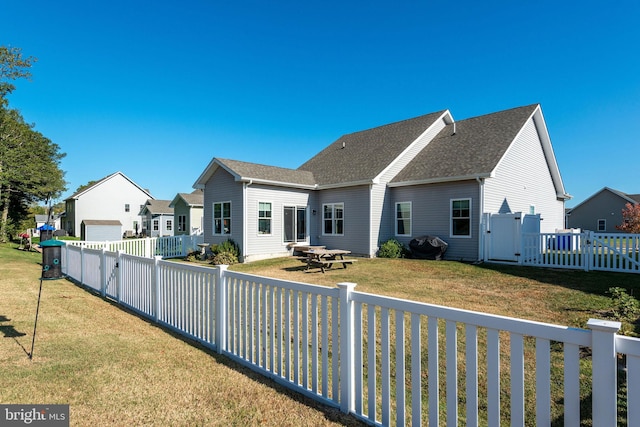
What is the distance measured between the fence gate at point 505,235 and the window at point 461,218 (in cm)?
86

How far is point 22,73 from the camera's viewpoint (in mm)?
22188

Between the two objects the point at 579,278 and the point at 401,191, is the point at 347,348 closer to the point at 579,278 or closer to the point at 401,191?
the point at 579,278

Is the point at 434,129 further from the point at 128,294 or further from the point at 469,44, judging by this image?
the point at 128,294

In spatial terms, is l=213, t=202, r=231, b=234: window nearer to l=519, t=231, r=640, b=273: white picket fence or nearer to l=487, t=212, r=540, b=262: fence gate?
l=487, t=212, r=540, b=262: fence gate

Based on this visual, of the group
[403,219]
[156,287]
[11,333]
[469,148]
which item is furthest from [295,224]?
[11,333]

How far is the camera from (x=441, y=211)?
14273 mm

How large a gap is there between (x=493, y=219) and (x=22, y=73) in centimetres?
3036

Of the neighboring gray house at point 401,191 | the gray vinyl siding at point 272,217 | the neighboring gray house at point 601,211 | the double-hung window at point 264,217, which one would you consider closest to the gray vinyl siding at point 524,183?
the neighboring gray house at point 401,191

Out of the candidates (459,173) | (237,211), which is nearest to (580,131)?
(459,173)

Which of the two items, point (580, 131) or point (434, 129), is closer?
point (434, 129)

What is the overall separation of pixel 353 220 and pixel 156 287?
1122 centimetres

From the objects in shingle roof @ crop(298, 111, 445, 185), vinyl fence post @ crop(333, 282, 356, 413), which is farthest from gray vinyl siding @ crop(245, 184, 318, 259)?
vinyl fence post @ crop(333, 282, 356, 413)
